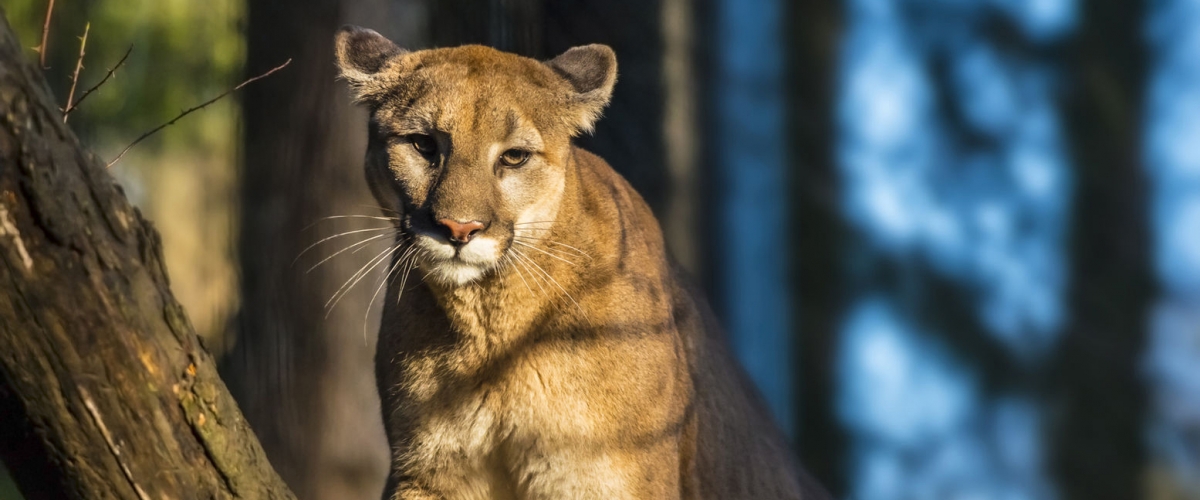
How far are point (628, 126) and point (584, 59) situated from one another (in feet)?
6.83

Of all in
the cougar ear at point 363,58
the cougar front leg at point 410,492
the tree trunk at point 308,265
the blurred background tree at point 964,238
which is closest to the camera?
the cougar front leg at point 410,492

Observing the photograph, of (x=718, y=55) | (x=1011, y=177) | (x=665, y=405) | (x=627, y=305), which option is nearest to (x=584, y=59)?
(x=627, y=305)

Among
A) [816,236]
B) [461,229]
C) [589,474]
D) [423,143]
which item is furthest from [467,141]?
[816,236]

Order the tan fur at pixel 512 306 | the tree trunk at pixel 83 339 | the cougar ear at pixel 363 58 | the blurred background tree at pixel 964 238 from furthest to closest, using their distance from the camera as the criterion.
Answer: the blurred background tree at pixel 964 238, the cougar ear at pixel 363 58, the tan fur at pixel 512 306, the tree trunk at pixel 83 339

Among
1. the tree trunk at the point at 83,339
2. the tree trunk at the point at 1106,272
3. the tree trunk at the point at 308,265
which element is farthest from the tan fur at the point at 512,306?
the tree trunk at the point at 1106,272

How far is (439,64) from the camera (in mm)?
4223

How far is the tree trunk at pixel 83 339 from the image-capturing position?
268 centimetres

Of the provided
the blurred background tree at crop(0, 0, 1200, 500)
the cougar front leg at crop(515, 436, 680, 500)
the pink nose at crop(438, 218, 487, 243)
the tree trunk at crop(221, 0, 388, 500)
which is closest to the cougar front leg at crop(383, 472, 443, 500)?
the cougar front leg at crop(515, 436, 680, 500)

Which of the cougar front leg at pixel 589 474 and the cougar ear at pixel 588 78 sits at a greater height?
the cougar ear at pixel 588 78

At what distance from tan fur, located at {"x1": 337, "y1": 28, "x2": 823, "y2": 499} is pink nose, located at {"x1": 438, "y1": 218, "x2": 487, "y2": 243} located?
46 mm

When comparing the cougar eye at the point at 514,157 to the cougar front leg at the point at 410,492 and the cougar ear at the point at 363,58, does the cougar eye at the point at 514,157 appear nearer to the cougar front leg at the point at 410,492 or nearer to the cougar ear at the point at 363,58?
the cougar ear at the point at 363,58

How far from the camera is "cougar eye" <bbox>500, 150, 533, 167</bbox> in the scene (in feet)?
13.5

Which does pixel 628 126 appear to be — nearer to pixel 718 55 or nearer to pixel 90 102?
pixel 718 55

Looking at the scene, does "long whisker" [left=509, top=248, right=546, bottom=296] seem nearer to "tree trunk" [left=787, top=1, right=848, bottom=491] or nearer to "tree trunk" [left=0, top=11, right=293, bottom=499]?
"tree trunk" [left=0, top=11, right=293, bottom=499]
